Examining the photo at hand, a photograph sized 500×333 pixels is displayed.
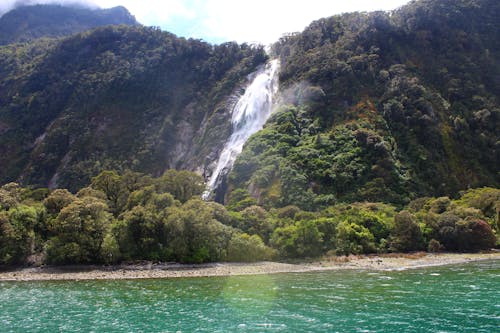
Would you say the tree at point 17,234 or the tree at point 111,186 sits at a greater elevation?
the tree at point 111,186

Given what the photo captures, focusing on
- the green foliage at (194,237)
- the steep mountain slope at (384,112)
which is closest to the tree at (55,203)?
the green foliage at (194,237)

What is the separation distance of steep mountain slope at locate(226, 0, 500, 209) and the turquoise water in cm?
4000

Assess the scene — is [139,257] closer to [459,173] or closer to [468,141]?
[459,173]

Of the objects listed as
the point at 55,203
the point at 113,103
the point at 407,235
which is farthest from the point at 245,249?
the point at 113,103

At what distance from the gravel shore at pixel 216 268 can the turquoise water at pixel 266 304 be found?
452 centimetres

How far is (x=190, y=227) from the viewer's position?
59562 millimetres

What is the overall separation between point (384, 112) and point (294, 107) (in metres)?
23.4

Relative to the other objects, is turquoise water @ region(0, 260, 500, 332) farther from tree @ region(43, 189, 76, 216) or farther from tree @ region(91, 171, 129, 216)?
tree @ region(91, 171, 129, 216)

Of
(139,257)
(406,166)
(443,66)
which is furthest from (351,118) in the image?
(139,257)

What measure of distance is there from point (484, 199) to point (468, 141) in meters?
31.3

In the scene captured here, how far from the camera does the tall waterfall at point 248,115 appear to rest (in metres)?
107

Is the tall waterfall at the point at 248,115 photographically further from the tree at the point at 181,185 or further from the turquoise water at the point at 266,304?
the turquoise water at the point at 266,304

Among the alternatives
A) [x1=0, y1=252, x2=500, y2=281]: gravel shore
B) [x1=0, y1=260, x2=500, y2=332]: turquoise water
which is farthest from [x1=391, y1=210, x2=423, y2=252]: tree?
[x1=0, y1=260, x2=500, y2=332]: turquoise water

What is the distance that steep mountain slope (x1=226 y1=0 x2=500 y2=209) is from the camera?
89.4 m
